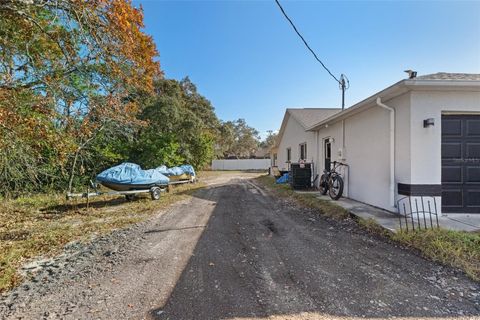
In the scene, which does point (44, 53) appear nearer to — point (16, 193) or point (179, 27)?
point (179, 27)

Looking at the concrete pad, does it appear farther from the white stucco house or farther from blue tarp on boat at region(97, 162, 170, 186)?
blue tarp on boat at region(97, 162, 170, 186)

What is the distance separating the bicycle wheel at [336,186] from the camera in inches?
292

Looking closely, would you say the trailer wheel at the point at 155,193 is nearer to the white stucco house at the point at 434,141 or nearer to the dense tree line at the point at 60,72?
the dense tree line at the point at 60,72

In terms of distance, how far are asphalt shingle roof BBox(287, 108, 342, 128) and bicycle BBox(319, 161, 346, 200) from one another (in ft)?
13.2

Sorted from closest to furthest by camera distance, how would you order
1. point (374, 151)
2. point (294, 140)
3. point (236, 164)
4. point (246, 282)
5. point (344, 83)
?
point (246, 282)
point (374, 151)
point (344, 83)
point (294, 140)
point (236, 164)

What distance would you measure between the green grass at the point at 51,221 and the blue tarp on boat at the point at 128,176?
737mm

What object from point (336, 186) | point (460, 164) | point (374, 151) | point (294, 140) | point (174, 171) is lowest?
point (336, 186)

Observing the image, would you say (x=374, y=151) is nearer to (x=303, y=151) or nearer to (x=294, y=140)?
(x=303, y=151)

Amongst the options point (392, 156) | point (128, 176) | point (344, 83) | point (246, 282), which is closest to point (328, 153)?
point (392, 156)

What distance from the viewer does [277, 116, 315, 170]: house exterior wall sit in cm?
Answer: 1178

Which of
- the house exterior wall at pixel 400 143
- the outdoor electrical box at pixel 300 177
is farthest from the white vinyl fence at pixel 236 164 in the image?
the house exterior wall at pixel 400 143

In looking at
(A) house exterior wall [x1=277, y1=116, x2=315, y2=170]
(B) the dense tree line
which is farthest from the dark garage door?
(B) the dense tree line

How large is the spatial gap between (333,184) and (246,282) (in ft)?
19.4

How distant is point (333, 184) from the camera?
7.80 m
